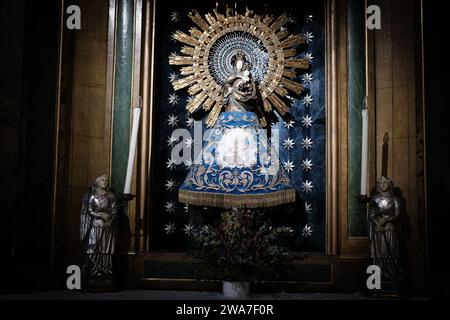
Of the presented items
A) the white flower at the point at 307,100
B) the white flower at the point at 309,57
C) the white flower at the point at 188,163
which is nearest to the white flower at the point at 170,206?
the white flower at the point at 188,163

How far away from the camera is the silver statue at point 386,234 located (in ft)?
17.0

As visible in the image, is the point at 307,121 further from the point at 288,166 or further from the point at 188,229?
the point at 188,229

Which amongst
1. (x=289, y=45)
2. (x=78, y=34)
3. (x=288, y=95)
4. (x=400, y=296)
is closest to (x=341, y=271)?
(x=400, y=296)

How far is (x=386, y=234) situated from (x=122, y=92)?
282cm

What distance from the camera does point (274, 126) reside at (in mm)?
6539

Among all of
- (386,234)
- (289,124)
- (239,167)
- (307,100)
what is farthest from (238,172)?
(386,234)

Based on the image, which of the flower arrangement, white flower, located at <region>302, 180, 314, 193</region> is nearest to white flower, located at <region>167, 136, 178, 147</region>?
the flower arrangement

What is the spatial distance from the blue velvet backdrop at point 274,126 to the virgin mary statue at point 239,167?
51 centimetres

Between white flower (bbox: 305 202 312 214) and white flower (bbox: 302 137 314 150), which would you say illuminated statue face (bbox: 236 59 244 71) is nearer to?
white flower (bbox: 302 137 314 150)

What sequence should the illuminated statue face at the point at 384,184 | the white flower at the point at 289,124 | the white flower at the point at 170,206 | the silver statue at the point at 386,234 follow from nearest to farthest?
the silver statue at the point at 386,234 → the illuminated statue face at the point at 384,184 → the white flower at the point at 170,206 → the white flower at the point at 289,124

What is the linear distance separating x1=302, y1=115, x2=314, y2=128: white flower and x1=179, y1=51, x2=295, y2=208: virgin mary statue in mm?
570

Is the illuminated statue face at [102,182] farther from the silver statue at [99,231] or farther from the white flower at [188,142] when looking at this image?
the white flower at [188,142]

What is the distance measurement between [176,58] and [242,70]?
74 centimetres
